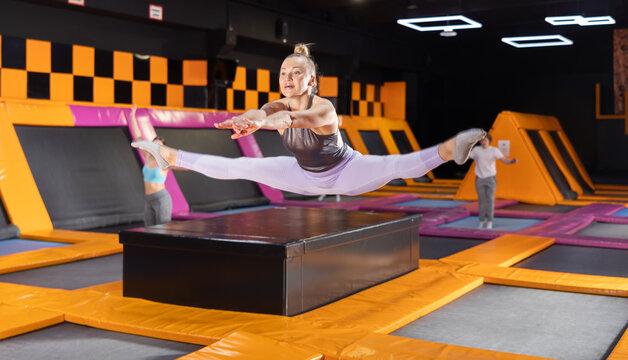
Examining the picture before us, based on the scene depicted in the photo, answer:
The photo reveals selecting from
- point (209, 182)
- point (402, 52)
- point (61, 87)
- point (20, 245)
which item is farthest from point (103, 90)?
point (402, 52)

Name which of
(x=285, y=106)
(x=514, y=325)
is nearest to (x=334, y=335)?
(x=514, y=325)

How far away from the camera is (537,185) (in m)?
8.70

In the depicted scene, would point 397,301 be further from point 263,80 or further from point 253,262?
point 263,80

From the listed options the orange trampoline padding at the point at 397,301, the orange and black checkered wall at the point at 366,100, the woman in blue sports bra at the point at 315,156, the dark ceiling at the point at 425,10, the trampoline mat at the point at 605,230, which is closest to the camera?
the woman in blue sports bra at the point at 315,156

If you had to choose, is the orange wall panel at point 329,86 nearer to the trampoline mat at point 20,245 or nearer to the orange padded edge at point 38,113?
the orange padded edge at point 38,113

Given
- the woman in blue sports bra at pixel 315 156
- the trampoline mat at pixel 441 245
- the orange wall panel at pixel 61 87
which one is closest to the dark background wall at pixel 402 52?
the orange wall panel at pixel 61 87

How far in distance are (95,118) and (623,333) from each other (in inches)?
210

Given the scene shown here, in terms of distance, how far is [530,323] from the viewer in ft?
10.6

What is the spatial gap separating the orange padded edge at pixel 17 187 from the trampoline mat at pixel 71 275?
4.20ft

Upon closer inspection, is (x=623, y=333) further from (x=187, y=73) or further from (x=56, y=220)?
(x=187, y=73)

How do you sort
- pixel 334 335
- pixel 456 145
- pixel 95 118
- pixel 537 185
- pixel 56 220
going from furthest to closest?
pixel 537 185 → pixel 95 118 → pixel 56 220 → pixel 334 335 → pixel 456 145

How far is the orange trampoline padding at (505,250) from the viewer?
471cm

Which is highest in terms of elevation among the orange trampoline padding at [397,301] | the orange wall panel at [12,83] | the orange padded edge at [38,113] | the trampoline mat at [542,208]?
the orange wall panel at [12,83]

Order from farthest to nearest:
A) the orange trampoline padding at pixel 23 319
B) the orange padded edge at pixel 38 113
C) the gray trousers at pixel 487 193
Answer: the gray trousers at pixel 487 193 → the orange padded edge at pixel 38 113 → the orange trampoline padding at pixel 23 319
